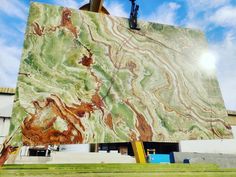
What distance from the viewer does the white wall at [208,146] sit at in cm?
1181

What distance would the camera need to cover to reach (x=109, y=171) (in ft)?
4.73

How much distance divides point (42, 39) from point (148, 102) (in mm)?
1142

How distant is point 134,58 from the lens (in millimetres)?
2008

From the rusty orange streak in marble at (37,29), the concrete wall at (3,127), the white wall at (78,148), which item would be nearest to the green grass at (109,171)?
the rusty orange streak in marble at (37,29)

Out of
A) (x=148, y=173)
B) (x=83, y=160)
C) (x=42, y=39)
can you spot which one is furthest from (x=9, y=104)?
(x=148, y=173)

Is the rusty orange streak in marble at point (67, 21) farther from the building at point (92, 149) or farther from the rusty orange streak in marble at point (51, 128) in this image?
the building at point (92, 149)

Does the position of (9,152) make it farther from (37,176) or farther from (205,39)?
(205,39)

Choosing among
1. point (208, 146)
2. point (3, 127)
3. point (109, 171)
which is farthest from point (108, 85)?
point (208, 146)

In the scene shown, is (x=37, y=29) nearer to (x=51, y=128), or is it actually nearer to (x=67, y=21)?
(x=67, y=21)

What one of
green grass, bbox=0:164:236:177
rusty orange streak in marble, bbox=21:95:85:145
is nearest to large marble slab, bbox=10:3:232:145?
rusty orange streak in marble, bbox=21:95:85:145

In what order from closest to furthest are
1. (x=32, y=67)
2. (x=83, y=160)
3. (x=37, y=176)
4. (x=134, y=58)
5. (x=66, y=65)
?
(x=37, y=176) → (x=32, y=67) → (x=66, y=65) → (x=134, y=58) → (x=83, y=160)

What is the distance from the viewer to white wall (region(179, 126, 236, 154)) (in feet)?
38.8

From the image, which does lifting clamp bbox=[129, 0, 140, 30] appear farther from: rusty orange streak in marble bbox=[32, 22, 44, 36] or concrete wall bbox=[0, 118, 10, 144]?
concrete wall bbox=[0, 118, 10, 144]

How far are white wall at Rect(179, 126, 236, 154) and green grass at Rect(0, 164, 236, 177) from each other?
11.1 meters
